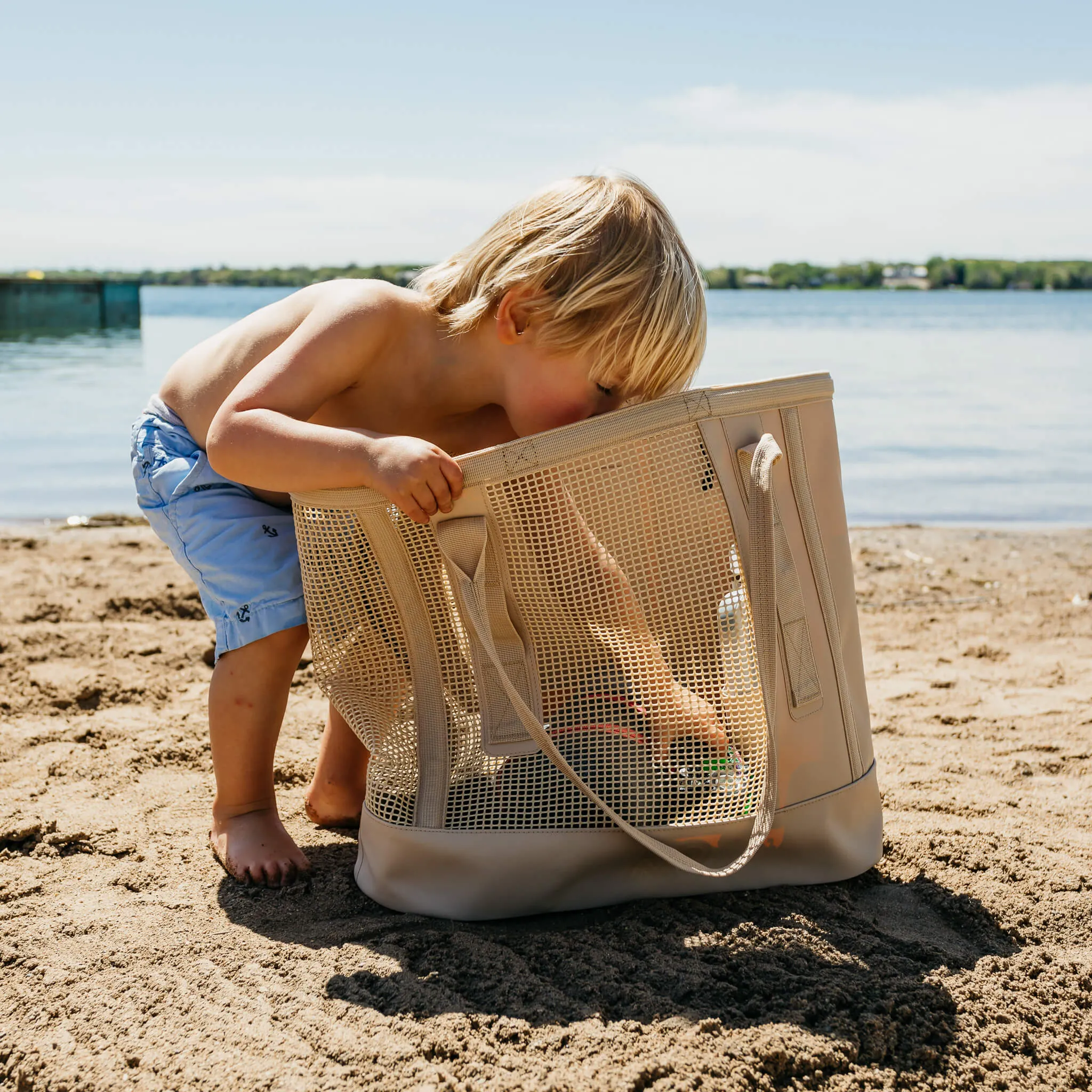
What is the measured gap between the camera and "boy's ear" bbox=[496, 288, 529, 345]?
5.84ft

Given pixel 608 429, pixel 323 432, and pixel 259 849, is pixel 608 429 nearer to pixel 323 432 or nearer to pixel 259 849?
pixel 323 432

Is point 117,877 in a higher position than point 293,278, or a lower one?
lower

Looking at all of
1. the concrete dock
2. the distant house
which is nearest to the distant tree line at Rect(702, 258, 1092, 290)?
the distant house

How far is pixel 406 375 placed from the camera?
1835mm

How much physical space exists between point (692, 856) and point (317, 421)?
0.97m

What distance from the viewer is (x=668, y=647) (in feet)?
5.10

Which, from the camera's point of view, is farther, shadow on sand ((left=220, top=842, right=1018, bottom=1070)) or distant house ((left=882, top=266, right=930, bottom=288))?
distant house ((left=882, top=266, right=930, bottom=288))

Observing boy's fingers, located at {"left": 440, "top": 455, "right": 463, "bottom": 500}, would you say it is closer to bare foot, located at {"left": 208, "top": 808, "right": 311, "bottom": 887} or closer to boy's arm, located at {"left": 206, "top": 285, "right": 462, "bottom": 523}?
boy's arm, located at {"left": 206, "top": 285, "right": 462, "bottom": 523}

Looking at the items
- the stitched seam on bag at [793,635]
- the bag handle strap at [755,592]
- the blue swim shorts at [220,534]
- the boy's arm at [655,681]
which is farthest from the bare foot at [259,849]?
the stitched seam on bag at [793,635]

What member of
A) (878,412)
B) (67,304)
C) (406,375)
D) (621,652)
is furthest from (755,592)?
(67,304)

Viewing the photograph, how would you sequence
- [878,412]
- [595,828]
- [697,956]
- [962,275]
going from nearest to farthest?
[697,956]
[595,828]
[878,412]
[962,275]

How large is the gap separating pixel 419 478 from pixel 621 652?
1.30 feet

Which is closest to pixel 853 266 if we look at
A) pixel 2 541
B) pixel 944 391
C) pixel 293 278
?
pixel 293 278

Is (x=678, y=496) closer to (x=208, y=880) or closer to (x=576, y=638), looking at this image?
(x=576, y=638)
